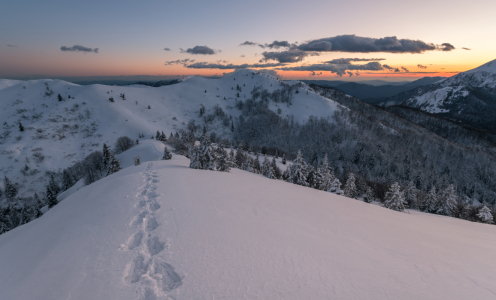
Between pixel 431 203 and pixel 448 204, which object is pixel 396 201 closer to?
pixel 448 204

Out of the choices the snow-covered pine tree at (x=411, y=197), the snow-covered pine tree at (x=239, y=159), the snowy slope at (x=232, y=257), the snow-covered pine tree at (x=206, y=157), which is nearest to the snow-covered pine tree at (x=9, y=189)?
the snow-covered pine tree at (x=239, y=159)

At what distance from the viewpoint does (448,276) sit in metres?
8.84

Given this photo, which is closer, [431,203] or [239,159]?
[431,203]

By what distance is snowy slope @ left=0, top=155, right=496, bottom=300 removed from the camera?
7070 mm

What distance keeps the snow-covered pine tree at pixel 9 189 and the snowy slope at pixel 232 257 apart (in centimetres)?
12593

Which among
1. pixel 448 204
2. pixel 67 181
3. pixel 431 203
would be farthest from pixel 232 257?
pixel 67 181

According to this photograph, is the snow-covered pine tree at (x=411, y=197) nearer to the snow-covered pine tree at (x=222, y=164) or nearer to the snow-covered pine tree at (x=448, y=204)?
the snow-covered pine tree at (x=448, y=204)

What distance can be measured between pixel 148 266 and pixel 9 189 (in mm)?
138394

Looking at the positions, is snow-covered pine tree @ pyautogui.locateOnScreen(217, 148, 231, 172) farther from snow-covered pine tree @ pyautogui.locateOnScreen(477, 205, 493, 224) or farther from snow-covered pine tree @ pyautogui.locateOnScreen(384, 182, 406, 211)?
snow-covered pine tree @ pyautogui.locateOnScreen(477, 205, 493, 224)

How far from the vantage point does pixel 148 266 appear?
26.7 ft

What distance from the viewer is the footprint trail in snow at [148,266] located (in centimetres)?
705

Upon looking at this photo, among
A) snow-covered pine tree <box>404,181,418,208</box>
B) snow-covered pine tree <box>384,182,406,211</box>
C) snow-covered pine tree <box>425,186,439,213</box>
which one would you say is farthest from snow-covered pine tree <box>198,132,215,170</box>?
snow-covered pine tree <box>404,181,418,208</box>

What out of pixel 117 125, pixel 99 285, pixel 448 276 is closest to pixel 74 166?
pixel 117 125

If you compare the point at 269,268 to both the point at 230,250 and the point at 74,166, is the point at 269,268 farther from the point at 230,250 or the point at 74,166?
the point at 74,166
